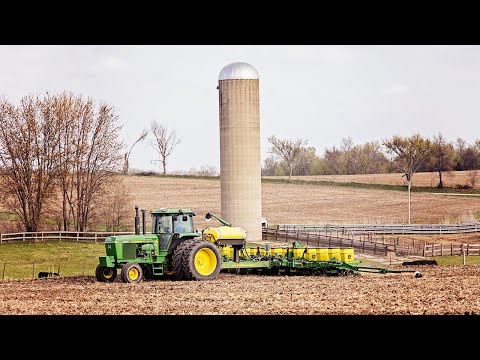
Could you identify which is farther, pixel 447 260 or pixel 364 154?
pixel 364 154

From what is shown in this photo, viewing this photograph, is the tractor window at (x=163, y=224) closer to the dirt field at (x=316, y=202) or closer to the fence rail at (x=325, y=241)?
the fence rail at (x=325, y=241)

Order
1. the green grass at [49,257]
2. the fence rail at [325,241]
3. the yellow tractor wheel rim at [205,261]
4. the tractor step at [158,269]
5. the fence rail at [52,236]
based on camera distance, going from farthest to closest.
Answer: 1. the fence rail at [52,236]
2. the fence rail at [325,241]
3. the green grass at [49,257]
4. the tractor step at [158,269]
5. the yellow tractor wheel rim at [205,261]

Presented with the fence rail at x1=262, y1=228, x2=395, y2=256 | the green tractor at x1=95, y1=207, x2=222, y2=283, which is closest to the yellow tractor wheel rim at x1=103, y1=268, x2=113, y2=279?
the green tractor at x1=95, y1=207, x2=222, y2=283

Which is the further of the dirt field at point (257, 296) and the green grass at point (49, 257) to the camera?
the green grass at point (49, 257)

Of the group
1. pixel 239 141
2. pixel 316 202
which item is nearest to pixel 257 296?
pixel 239 141

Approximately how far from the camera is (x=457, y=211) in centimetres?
6319

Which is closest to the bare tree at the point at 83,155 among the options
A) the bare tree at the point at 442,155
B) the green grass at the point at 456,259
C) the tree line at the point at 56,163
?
the tree line at the point at 56,163

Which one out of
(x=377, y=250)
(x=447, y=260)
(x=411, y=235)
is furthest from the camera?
(x=411, y=235)

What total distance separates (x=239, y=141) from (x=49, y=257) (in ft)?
40.0

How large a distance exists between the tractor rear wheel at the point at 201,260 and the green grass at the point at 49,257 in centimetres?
1154

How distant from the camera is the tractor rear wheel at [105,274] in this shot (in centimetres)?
2284

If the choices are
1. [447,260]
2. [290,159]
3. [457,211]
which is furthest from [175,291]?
[290,159]
